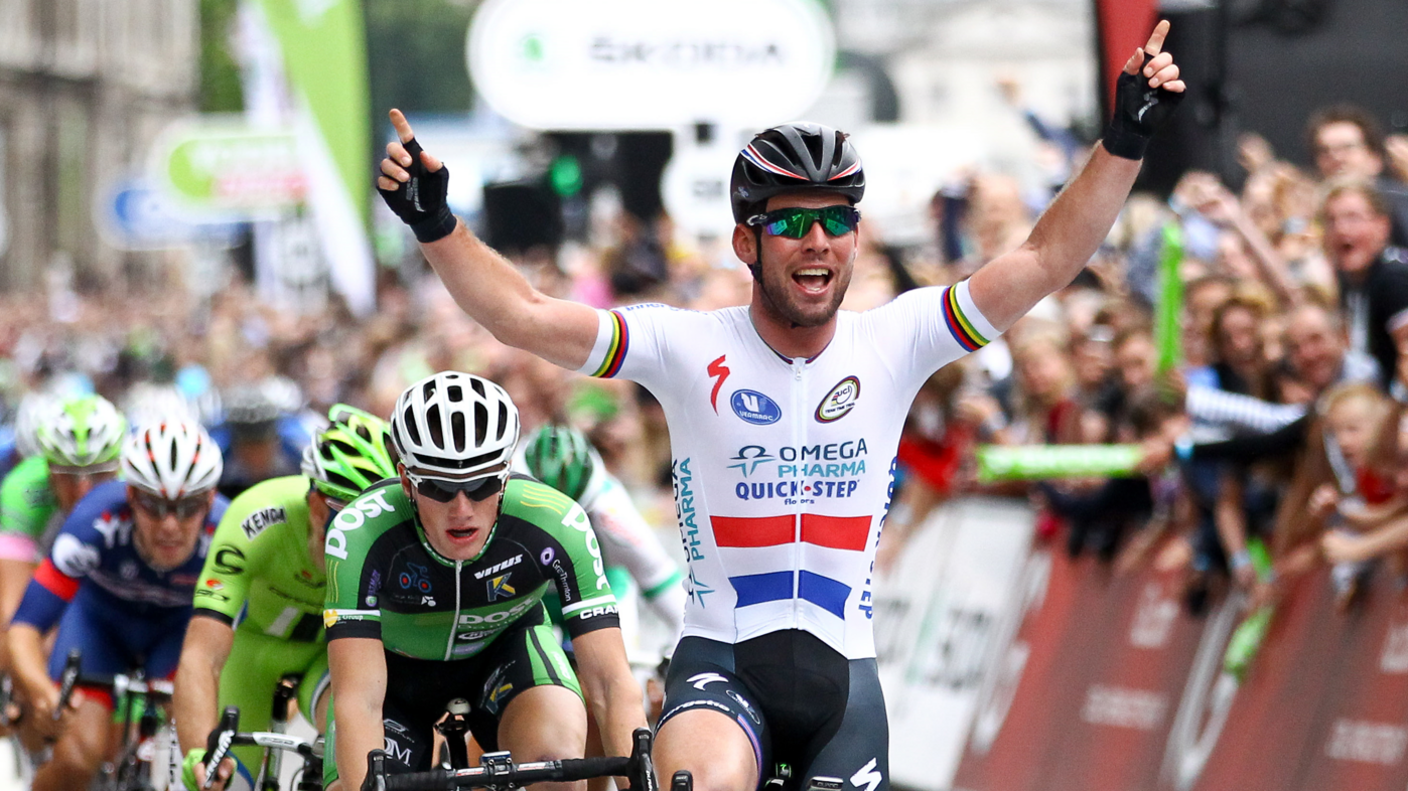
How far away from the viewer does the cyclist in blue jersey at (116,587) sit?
280 inches

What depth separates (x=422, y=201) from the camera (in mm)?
4414

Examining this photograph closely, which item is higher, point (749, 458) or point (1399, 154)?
point (1399, 154)

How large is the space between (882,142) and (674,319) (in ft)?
29.3

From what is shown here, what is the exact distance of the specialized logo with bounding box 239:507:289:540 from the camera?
6664 millimetres

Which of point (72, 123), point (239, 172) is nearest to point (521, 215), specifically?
point (239, 172)

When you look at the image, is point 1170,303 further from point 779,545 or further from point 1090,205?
point 779,545

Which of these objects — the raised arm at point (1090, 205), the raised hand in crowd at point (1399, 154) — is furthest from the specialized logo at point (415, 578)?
the raised hand in crowd at point (1399, 154)

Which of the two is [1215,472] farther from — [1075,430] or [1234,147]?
[1234,147]

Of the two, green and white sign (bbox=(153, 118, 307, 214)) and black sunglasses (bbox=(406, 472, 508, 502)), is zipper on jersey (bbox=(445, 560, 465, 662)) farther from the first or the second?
green and white sign (bbox=(153, 118, 307, 214))

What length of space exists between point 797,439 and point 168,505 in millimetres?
3410

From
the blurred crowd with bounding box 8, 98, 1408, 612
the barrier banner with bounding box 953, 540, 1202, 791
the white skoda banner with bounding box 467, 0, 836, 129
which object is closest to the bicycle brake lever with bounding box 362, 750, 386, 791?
the blurred crowd with bounding box 8, 98, 1408, 612

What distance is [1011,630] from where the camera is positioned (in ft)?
32.6

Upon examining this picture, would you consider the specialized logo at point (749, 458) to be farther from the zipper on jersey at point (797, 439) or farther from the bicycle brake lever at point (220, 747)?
the bicycle brake lever at point (220, 747)

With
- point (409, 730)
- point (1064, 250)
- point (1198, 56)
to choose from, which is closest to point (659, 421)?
point (1198, 56)
